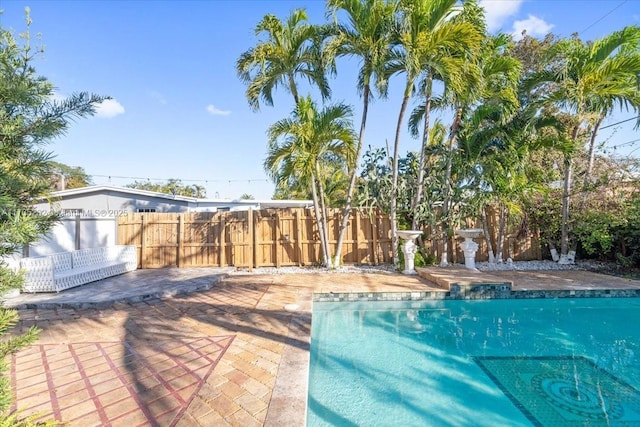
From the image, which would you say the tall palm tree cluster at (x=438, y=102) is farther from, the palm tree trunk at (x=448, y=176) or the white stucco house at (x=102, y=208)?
the white stucco house at (x=102, y=208)

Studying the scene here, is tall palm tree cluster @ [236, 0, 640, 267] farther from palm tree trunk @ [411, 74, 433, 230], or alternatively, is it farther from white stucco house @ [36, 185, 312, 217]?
white stucco house @ [36, 185, 312, 217]

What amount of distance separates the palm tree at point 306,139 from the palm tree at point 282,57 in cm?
98

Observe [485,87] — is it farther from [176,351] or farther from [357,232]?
[176,351]

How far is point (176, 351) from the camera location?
138 inches

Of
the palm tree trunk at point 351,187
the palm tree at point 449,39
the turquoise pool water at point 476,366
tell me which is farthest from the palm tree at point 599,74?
the turquoise pool water at point 476,366

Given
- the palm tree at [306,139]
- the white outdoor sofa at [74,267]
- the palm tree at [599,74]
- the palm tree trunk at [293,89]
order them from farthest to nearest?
the palm tree trunk at [293,89]
the palm tree at [306,139]
the palm tree at [599,74]
the white outdoor sofa at [74,267]

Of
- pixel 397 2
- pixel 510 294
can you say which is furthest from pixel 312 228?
pixel 397 2

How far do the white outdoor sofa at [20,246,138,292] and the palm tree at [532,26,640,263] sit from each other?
11.6 metres

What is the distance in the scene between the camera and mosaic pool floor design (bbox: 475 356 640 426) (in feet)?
8.92

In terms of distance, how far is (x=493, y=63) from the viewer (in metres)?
7.81

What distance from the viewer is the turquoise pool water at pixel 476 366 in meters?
2.77

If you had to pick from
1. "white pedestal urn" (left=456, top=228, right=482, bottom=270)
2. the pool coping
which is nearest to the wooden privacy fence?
"white pedestal urn" (left=456, top=228, right=482, bottom=270)

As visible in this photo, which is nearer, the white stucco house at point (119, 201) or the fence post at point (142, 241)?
the fence post at point (142, 241)

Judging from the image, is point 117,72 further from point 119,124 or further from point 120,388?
point 120,388
